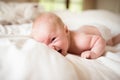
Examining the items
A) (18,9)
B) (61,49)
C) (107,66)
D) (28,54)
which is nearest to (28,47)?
(28,54)

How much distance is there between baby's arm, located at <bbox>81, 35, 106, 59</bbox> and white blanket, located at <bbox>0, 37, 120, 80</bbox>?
11cm

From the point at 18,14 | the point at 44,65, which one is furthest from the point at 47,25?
the point at 18,14

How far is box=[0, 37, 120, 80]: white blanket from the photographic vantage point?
0.48m

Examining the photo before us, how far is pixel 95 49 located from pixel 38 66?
1.12 ft

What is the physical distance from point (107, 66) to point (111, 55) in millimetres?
101

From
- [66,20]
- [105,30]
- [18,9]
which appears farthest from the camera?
[18,9]

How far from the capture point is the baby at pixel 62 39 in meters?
0.72

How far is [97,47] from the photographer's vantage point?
791 millimetres

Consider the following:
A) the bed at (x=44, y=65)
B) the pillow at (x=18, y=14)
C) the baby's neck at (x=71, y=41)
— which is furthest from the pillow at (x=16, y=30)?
the bed at (x=44, y=65)

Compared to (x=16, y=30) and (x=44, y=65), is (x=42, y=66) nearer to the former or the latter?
(x=44, y=65)

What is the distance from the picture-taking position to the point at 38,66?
1.65 feet

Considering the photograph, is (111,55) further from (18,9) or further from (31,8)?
(18,9)

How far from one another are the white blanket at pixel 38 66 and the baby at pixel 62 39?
0.38ft

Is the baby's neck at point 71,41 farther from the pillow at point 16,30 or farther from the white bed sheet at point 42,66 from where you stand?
the pillow at point 16,30
